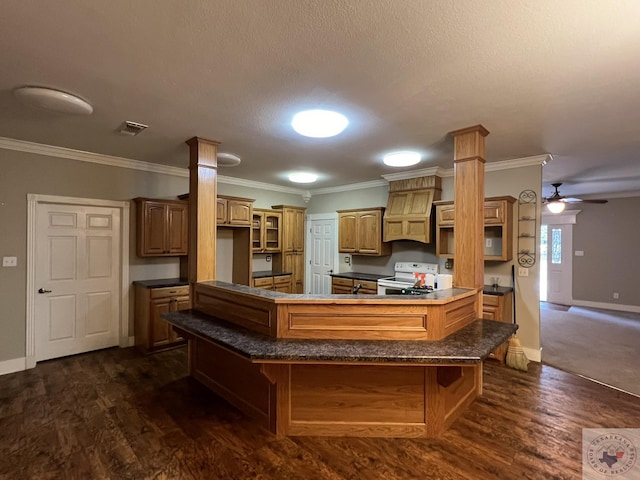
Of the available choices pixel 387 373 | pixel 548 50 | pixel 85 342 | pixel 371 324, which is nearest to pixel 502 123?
pixel 548 50

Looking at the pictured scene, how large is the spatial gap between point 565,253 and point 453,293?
6.74 metres

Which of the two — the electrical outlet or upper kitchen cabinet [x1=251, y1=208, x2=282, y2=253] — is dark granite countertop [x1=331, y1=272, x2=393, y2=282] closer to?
upper kitchen cabinet [x1=251, y1=208, x2=282, y2=253]

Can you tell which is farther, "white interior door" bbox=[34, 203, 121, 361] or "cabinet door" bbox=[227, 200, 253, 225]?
"cabinet door" bbox=[227, 200, 253, 225]

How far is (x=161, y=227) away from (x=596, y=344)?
254 inches

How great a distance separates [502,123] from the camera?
9.48ft

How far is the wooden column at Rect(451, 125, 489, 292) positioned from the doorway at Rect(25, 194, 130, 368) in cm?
418

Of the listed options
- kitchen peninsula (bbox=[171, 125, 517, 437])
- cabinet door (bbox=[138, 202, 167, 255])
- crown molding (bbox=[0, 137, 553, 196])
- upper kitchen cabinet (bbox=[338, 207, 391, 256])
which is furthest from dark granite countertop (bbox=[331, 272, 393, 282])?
cabinet door (bbox=[138, 202, 167, 255])

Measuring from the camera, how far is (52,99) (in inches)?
93.3

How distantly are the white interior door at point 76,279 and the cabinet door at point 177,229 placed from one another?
0.65 metres

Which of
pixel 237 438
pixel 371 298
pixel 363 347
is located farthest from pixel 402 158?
pixel 237 438

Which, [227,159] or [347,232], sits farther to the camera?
[347,232]

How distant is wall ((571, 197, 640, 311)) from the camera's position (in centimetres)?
667

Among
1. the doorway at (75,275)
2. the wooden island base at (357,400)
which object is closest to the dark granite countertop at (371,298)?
the wooden island base at (357,400)

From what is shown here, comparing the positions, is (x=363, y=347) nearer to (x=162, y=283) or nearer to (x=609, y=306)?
(x=162, y=283)
